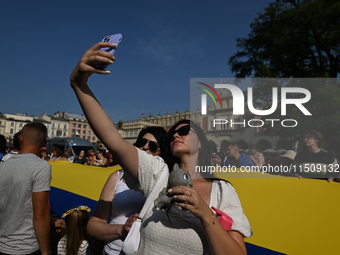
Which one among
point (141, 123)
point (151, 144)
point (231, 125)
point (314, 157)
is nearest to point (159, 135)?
point (151, 144)

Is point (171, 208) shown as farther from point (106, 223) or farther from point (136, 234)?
point (106, 223)

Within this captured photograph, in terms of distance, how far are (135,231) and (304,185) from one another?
69.3 inches

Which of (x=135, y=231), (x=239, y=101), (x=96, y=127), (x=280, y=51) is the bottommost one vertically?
(x=135, y=231)

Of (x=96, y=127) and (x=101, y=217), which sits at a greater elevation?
(x=96, y=127)

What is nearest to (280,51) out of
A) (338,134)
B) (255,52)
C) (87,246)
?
(255,52)

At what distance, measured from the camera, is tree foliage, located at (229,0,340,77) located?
1217cm

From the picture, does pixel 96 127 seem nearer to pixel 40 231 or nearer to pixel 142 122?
pixel 40 231

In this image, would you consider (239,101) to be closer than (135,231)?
No

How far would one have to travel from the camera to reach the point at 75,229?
280 centimetres

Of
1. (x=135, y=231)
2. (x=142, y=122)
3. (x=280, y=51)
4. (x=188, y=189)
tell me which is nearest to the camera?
(x=188, y=189)

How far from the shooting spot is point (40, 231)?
203cm

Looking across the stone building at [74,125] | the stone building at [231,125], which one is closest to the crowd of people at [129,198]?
the stone building at [231,125]

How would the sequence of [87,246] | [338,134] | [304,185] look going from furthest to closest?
[338,134] < [87,246] < [304,185]

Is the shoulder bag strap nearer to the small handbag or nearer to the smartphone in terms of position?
the small handbag
